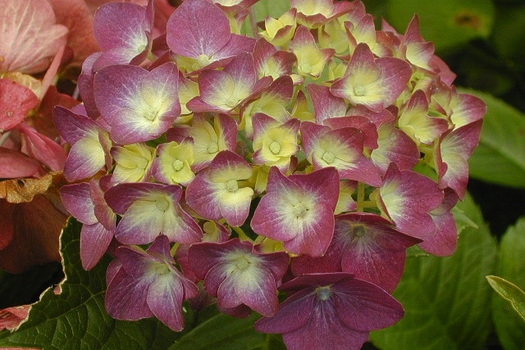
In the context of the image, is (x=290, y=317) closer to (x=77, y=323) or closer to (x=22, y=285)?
(x=77, y=323)

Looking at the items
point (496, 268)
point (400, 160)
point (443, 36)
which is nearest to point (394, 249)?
point (400, 160)

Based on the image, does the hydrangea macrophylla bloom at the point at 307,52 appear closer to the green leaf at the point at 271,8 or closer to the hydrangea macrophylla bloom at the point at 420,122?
the hydrangea macrophylla bloom at the point at 420,122

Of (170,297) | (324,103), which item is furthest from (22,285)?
(324,103)

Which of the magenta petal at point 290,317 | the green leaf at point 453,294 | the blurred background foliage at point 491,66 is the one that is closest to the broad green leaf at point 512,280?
the green leaf at point 453,294

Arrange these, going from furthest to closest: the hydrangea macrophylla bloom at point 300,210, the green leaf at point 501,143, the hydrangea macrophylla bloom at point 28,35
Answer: the green leaf at point 501,143 < the hydrangea macrophylla bloom at point 28,35 < the hydrangea macrophylla bloom at point 300,210

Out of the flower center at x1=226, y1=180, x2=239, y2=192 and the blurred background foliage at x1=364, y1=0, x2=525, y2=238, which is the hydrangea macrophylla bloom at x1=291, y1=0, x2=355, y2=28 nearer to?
the flower center at x1=226, y1=180, x2=239, y2=192
